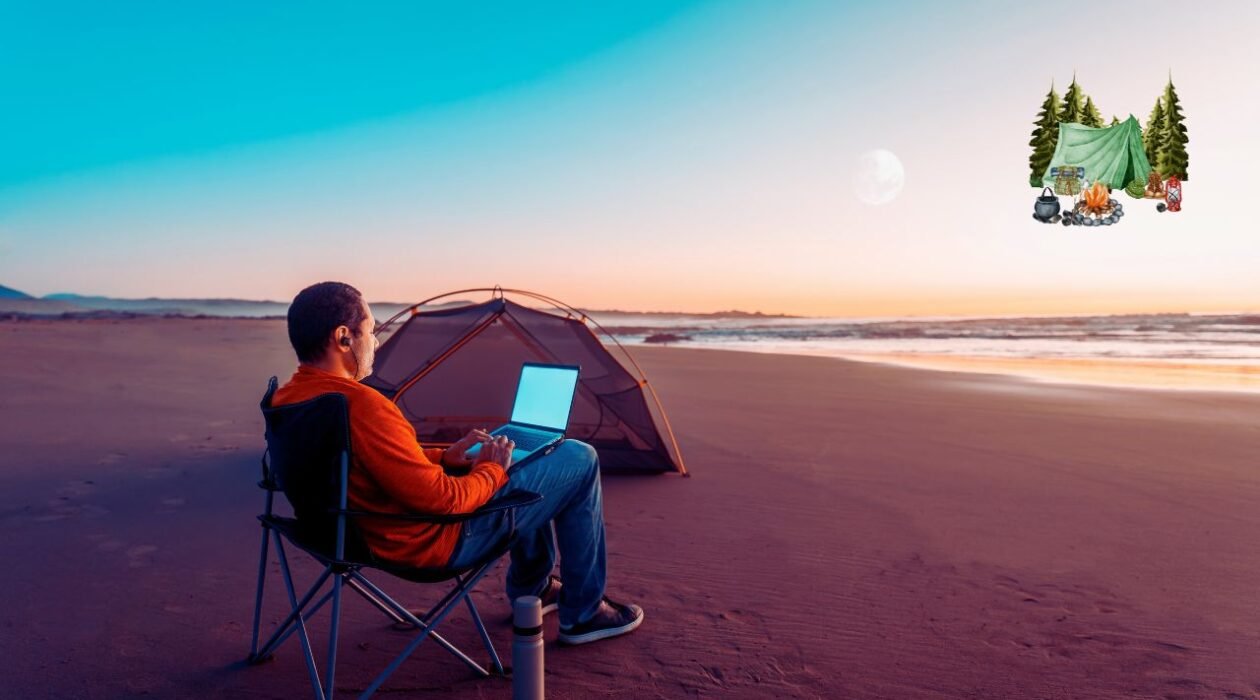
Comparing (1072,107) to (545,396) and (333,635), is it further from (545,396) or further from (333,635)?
(333,635)

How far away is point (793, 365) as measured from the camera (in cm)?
1905

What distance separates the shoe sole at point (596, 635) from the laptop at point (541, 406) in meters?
1.07

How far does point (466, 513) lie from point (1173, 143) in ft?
28.3

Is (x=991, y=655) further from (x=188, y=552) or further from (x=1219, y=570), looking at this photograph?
(x=188, y=552)

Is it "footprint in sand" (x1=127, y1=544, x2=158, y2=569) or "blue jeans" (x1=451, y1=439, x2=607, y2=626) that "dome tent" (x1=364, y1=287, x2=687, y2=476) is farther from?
"blue jeans" (x1=451, y1=439, x2=607, y2=626)

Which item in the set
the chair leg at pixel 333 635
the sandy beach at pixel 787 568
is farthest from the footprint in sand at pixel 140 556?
the chair leg at pixel 333 635

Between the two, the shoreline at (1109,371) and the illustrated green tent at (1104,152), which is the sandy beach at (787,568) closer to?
the illustrated green tent at (1104,152)

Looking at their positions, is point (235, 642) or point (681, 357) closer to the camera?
point (235, 642)

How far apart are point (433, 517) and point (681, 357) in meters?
19.4

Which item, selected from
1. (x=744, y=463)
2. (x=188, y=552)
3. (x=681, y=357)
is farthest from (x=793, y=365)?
(x=188, y=552)

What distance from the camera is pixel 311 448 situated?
8.60 ft

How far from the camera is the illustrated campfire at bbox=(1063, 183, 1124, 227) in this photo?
756 cm

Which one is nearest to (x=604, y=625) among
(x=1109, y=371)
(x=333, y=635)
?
(x=333, y=635)

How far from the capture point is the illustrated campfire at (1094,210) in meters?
7.56
